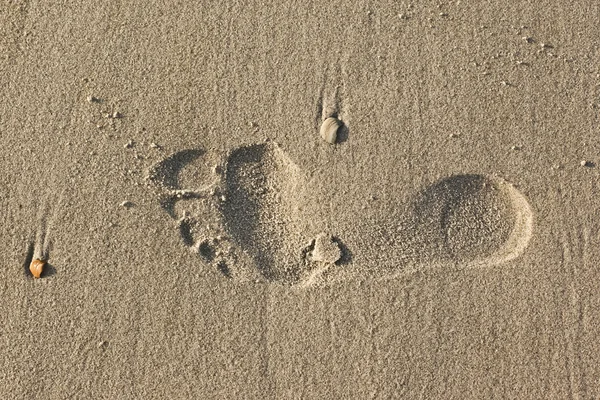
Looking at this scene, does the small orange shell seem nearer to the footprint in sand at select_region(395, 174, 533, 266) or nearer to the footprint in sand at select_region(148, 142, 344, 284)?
the footprint in sand at select_region(148, 142, 344, 284)

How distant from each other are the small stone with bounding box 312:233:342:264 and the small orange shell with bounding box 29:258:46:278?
1.05m

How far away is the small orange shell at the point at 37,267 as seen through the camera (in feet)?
6.88

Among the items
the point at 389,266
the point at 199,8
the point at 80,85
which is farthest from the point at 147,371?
the point at 199,8

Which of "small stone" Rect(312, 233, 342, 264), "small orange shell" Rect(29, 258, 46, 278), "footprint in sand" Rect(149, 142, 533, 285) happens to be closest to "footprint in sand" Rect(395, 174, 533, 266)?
"footprint in sand" Rect(149, 142, 533, 285)

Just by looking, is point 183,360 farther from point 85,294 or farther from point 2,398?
point 2,398

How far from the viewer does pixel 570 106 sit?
7.14 ft

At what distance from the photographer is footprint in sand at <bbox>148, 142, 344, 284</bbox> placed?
2.14 meters

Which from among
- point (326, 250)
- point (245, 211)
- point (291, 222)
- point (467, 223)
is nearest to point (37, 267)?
point (245, 211)

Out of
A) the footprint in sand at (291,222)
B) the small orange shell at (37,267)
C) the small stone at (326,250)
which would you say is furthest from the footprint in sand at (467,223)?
the small orange shell at (37,267)

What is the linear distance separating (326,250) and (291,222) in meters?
0.18

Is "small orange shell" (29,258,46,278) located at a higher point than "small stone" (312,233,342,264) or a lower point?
lower

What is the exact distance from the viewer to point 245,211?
7.09 feet

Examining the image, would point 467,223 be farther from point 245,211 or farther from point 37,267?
point 37,267

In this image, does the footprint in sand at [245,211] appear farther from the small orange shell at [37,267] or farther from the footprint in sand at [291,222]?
the small orange shell at [37,267]
